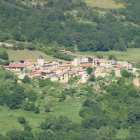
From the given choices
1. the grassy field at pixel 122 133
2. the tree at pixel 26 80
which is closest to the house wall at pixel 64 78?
the tree at pixel 26 80

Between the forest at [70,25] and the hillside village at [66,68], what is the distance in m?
15.4

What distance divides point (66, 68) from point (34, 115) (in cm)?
1641

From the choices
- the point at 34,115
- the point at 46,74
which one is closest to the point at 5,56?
the point at 46,74

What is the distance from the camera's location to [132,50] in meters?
95.9

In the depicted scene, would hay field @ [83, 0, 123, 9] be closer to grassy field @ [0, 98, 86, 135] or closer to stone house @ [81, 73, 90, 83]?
stone house @ [81, 73, 90, 83]

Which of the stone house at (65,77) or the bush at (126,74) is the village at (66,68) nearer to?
the stone house at (65,77)

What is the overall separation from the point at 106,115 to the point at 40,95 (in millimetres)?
9787

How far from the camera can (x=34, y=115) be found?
4909cm

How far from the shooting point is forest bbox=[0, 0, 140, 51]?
308 feet

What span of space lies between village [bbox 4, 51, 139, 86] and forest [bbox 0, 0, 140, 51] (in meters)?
15.4

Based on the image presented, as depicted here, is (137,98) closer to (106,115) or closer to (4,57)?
(106,115)

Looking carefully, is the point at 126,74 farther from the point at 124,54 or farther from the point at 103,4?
the point at 103,4

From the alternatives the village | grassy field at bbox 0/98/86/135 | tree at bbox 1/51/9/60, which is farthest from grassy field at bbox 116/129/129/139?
tree at bbox 1/51/9/60

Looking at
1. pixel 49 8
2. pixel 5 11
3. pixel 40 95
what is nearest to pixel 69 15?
pixel 49 8
